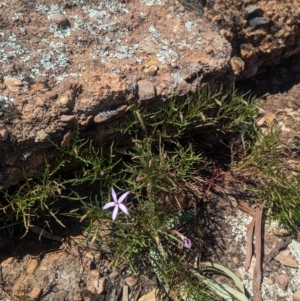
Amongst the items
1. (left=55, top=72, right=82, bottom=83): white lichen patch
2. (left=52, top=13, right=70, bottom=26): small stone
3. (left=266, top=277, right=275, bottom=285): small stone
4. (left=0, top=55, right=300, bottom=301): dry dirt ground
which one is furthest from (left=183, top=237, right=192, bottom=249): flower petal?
(left=52, top=13, right=70, bottom=26): small stone

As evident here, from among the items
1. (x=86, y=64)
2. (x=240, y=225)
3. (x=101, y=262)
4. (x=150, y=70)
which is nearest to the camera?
(x=86, y=64)

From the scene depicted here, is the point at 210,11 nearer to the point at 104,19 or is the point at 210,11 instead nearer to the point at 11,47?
the point at 104,19

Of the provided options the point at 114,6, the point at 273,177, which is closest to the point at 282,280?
the point at 273,177

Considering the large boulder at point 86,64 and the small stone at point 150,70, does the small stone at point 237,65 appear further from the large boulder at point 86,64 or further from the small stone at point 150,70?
the small stone at point 150,70

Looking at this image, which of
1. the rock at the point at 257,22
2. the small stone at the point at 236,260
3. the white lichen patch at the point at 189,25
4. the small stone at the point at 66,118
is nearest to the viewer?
the small stone at the point at 66,118

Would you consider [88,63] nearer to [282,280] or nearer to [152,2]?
[152,2]

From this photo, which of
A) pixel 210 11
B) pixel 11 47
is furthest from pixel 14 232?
pixel 210 11

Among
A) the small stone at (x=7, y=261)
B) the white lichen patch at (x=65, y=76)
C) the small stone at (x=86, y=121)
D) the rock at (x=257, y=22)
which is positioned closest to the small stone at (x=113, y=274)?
the small stone at (x=7, y=261)
